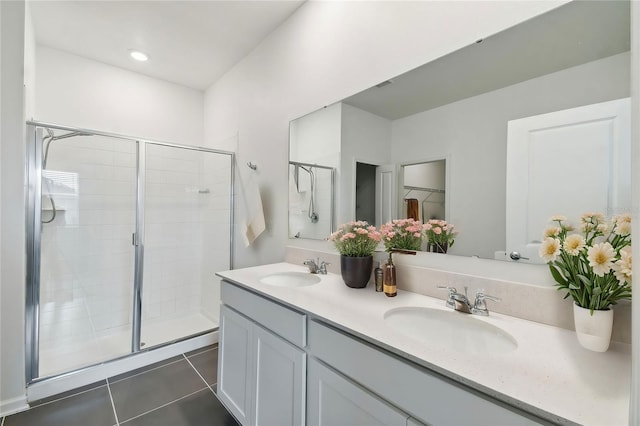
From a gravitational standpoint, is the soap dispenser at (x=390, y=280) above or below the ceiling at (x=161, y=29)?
below

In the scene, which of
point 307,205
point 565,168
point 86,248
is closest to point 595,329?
point 565,168

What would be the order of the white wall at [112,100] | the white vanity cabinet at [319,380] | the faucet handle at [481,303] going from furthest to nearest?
the white wall at [112,100], the faucet handle at [481,303], the white vanity cabinet at [319,380]

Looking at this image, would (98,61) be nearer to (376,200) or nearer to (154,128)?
(154,128)

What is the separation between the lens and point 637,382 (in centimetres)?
42

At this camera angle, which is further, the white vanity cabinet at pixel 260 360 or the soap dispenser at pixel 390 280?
the soap dispenser at pixel 390 280

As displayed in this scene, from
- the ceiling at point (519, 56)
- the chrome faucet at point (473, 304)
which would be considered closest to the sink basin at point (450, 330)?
the chrome faucet at point (473, 304)

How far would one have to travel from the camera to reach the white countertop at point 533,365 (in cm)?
53

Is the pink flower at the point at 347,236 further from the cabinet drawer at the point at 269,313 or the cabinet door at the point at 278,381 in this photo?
the cabinet door at the point at 278,381

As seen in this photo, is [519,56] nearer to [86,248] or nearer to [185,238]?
[185,238]

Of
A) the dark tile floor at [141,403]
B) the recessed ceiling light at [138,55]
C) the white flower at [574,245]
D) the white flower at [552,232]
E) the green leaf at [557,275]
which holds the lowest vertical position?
the dark tile floor at [141,403]

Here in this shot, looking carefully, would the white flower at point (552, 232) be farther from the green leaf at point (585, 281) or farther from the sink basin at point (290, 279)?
the sink basin at point (290, 279)

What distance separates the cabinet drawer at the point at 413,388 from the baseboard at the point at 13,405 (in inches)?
78.4

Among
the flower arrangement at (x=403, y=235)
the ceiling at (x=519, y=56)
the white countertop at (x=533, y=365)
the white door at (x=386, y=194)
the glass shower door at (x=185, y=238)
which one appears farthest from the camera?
the glass shower door at (x=185, y=238)

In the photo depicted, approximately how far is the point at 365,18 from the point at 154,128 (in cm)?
246
